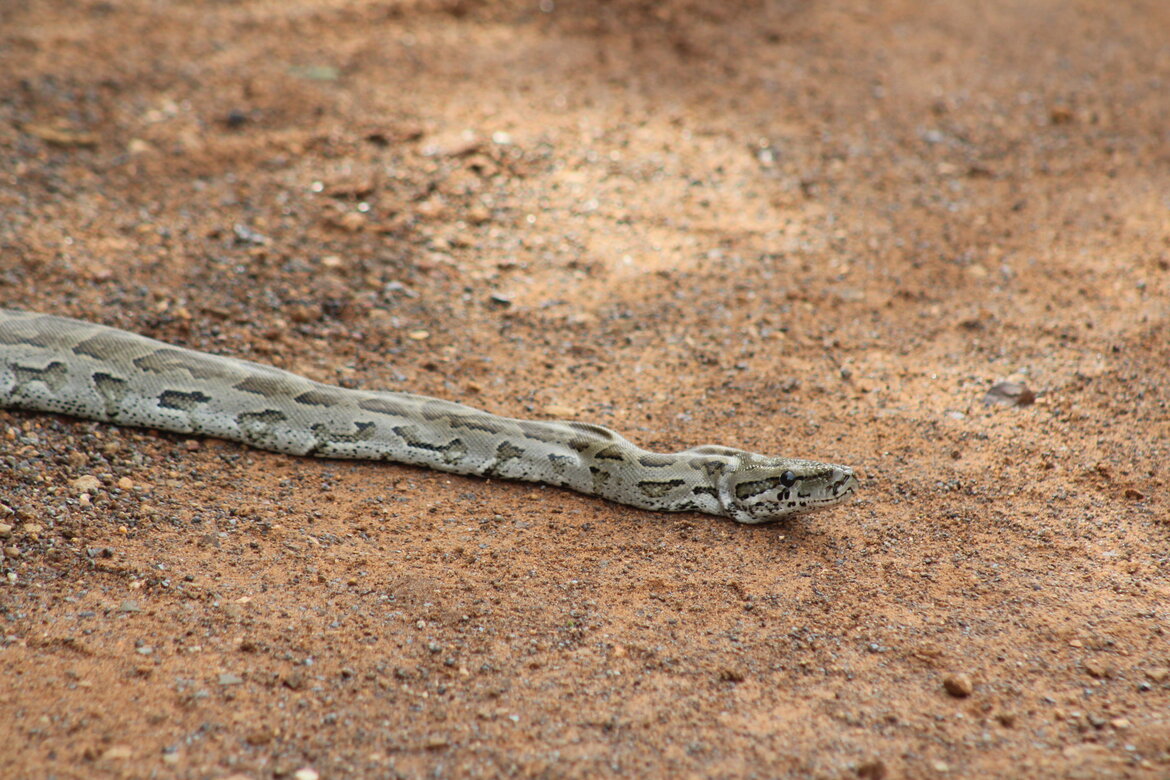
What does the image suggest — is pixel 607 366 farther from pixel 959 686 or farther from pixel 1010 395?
pixel 959 686

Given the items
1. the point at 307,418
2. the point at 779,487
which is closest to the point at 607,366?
the point at 779,487

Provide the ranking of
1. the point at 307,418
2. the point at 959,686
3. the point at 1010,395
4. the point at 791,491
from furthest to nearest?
the point at 1010,395
the point at 307,418
the point at 791,491
the point at 959,686

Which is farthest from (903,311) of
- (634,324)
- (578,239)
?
(578,239)

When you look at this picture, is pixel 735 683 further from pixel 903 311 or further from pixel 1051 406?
pixel 903 311

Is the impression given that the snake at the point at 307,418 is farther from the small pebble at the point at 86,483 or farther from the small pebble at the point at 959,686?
the small pebble at the point at 959,686

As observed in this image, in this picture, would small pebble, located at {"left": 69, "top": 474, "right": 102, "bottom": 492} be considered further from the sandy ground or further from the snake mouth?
the snake mouth
